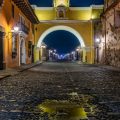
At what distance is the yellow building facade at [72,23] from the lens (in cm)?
6081

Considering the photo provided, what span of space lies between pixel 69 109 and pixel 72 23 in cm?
5421

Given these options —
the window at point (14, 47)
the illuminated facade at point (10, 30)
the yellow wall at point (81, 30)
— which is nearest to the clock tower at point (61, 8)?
the yellow wall at point (81, 30)

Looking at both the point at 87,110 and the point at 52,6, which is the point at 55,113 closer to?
the point at 87,110

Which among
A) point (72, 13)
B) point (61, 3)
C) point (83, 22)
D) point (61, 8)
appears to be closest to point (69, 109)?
point (83, 22)

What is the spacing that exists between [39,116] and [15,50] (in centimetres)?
2727

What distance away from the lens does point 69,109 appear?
842 centimetres

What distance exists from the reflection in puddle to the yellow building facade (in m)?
49.9

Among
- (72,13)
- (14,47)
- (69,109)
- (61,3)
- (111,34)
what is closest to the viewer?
(69,109)

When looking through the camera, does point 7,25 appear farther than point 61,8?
No

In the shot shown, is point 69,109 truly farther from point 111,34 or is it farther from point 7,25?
point 111,34

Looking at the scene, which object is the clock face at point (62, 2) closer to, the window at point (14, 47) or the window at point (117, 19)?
the window at point (117, 19)

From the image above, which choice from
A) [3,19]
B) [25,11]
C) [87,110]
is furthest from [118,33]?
[87,110]

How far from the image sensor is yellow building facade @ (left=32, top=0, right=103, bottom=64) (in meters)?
60.8

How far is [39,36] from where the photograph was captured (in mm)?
61531
